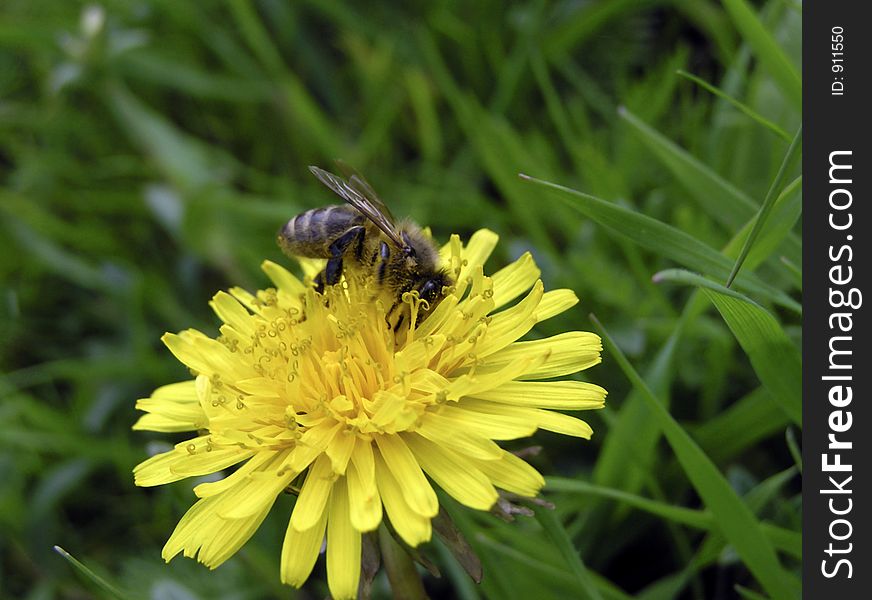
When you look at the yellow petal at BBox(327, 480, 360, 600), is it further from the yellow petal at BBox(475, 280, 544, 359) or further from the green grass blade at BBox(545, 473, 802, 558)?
the green grass blade at BBox(545, 473, 802, 558)

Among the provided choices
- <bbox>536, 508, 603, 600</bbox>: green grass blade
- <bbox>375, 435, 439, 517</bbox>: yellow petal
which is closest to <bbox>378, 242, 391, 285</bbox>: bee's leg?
<bbox>375, 435, 439, 517</bbox>: yellow petal

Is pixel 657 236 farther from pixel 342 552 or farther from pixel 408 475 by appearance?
pixel 342 552

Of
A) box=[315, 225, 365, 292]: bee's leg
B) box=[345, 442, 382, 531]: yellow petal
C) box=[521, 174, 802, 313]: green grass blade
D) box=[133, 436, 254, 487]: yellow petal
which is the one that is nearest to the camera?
box=[345, 442, 382, 531]: yellow petal

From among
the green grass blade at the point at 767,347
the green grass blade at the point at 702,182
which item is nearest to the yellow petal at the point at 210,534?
the green grass blade at the point at 767,347

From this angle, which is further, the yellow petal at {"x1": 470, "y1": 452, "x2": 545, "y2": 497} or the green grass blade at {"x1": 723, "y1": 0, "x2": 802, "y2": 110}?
the green grass blade at {"x1": 723, "y1": 0, "x2": 802, "y2": 110}

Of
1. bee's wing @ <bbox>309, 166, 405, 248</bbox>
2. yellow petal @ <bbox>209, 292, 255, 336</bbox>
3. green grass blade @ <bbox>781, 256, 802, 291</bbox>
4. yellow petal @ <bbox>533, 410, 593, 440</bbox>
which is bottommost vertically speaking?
yellow petal @ <bbox>209, 292, 255, 336</bbox>

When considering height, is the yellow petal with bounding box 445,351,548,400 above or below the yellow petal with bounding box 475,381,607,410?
above

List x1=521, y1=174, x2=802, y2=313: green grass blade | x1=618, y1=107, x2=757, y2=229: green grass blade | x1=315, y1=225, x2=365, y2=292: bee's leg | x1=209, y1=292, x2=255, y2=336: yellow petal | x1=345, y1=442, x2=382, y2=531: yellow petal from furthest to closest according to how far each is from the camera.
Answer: x1=618, y1=107, x2=757, y2=229: green grass blade < x1=209, y1=292, x2=255, y2=336: yellow petal < x1=315, y1=225, x2=365, y2=292: bee's leg < x1=521, y1=174, x2=802, y2=313: green grass blade < x1=345, y1=442, x2=382, y2=531: yellow petal

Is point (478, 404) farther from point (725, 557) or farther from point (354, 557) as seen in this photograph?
point (725, 557)
